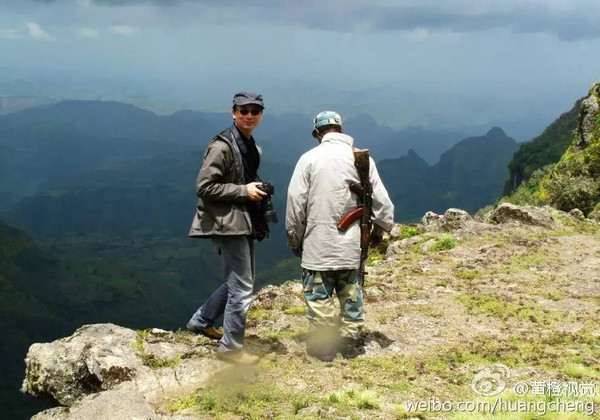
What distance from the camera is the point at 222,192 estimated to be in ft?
27.0

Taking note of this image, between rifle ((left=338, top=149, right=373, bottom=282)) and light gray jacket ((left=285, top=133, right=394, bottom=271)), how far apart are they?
0.28 feet

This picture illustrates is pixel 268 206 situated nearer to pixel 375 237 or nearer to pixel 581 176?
pixel 375 237

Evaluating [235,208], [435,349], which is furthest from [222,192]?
[435,349]

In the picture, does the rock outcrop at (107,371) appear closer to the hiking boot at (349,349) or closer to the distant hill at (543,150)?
the hiking boot at (349,349)

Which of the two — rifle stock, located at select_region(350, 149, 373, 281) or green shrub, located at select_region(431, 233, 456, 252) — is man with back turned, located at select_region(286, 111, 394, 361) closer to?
rifle stock, located at select_region(350, 149, 373, 281)

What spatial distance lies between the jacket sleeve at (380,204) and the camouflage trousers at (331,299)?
1.08 metres

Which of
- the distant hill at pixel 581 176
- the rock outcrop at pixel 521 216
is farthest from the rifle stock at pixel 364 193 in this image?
the distant hill at pixel 581 176

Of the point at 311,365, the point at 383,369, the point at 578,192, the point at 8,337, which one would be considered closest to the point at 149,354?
the point at 311,365

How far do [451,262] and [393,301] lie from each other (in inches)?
212

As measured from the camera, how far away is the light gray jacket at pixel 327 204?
912cm

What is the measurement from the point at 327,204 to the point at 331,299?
1868 millimetres

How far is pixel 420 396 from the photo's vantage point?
8.12 metres

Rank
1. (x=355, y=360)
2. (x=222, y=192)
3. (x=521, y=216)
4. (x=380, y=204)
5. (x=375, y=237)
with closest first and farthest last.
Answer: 1. (x=222, y=192)
2. (x=380, y=204)
3. (x=355, y=360)
4. (x=375, y=237)
5. (x=521, y=216)

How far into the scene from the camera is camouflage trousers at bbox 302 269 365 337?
935 cm
